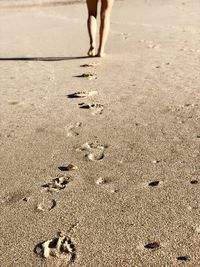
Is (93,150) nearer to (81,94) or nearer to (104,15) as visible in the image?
(81,94)

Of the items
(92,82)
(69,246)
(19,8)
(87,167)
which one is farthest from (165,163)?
(19,8)

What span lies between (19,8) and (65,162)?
8389 millimetres

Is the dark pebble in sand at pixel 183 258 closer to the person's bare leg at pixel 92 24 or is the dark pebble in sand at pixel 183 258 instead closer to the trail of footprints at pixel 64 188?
the trail of footprints at pixel 64 188

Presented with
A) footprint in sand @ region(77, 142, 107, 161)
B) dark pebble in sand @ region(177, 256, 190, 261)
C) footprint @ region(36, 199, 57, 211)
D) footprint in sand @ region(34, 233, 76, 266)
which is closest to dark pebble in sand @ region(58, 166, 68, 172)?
footprint in sand @ region(77, 142, 107, 161)

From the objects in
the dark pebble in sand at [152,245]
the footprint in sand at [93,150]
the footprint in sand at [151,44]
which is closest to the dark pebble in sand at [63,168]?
the footprint in sand at [93,150]

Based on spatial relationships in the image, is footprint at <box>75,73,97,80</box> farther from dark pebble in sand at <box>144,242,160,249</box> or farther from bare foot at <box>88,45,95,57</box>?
dark pebble in sand at <box>144,242,160,249</box>

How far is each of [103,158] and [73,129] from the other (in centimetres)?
54

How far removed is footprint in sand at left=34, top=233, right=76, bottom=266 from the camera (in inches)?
78.5

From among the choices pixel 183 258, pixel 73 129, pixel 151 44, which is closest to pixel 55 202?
pixel 183 258

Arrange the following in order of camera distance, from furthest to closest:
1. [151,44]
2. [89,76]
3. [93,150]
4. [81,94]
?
[151,44] < [89,76] < [81,94] < [93,150]

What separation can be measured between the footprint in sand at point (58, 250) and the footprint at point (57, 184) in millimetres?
425

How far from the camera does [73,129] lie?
130 inches

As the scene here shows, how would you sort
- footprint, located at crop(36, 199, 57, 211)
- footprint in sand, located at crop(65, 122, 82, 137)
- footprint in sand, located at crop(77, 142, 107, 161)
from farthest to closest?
footprint in sand, located at crop(65, 122, 82, 137) < footprint in sand, located at crop(77, 142, 107, 161) < footprint, located at crop(36, 199, 57, 211)

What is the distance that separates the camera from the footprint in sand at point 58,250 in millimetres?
1994
